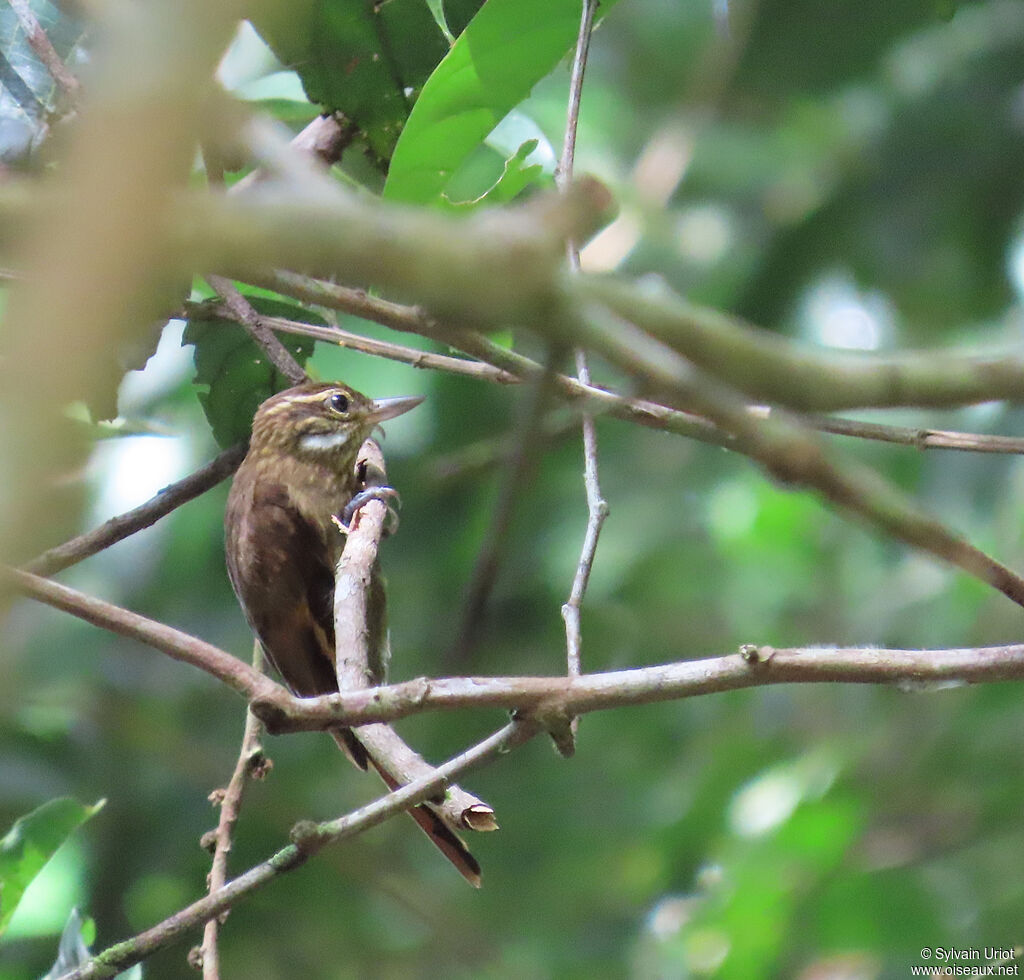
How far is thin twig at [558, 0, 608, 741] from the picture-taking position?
7.82 feet

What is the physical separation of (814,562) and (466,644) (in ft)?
20.3

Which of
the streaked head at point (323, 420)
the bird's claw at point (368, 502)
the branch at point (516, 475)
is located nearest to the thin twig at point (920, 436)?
the branch at point (516, 475)

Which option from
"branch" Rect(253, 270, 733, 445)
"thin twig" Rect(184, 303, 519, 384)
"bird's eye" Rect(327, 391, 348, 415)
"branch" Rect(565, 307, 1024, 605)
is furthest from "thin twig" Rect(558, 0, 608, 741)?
"bird's eye" Rect(327, 391, 348, 415)

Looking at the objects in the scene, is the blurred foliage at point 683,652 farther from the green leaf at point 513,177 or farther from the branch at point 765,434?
the branch at point 765,434

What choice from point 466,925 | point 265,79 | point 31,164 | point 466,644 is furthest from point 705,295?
point 466,644

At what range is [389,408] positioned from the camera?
174 inches

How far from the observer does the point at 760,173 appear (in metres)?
8.80

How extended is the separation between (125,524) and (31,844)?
0.80 m

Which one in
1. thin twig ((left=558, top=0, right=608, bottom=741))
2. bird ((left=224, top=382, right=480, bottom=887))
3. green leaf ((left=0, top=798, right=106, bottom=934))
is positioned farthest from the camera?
bird ((left=224, top=382, right=480, bottom=887))

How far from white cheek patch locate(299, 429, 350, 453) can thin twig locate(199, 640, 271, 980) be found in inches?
49.9

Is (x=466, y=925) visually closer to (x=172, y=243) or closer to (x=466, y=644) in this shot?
(x=466, y=644)

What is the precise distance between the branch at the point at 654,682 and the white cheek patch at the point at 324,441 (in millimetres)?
2494

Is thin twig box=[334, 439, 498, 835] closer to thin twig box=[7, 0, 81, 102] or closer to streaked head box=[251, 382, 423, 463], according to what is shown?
streaked head box=[251, 382, 423, 463]

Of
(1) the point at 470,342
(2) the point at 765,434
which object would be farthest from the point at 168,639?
(2) the point at 765,434
